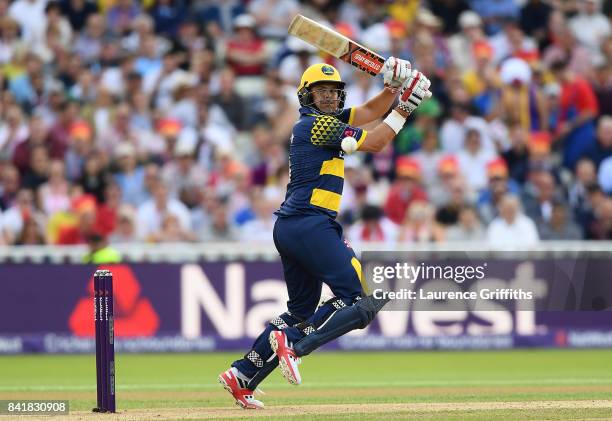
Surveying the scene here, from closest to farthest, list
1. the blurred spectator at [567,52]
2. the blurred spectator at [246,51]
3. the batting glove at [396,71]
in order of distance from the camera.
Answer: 1. the batting glove at [396,71]
2. the blurred spectator at [246,51]
3. the blurred spectator at [567,52]

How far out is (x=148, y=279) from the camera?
15742 mm

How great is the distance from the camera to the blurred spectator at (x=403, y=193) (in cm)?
1677

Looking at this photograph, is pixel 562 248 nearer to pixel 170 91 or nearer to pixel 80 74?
pixel 170 91

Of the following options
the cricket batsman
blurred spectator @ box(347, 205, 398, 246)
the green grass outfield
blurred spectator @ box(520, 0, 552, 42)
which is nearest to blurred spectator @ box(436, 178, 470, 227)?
blurred spectator @ box(347, 205, 398, 246)

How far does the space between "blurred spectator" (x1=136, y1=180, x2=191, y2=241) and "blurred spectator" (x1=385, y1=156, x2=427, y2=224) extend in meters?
2.54

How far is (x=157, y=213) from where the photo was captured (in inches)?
656

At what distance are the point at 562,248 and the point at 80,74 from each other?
7302 mm

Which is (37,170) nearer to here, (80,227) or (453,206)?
(80,227)

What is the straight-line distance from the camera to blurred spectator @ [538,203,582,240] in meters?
16.3

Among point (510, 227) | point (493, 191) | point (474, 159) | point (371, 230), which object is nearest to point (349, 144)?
point (371, 230)

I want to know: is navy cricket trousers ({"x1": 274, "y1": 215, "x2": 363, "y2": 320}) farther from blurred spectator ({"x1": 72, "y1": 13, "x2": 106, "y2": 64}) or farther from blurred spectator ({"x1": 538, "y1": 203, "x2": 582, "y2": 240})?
blurred spectator ({"x1": 72, "y1": 13, "x2": 106, "y2": 64})

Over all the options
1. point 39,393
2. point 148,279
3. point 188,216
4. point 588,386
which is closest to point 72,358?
point 148,279

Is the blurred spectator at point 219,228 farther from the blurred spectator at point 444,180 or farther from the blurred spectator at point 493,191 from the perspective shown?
the blurred spectator at point 493,191

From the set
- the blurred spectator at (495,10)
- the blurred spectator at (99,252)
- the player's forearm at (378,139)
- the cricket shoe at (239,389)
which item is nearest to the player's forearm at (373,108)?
the player's forearm at (378,139)
